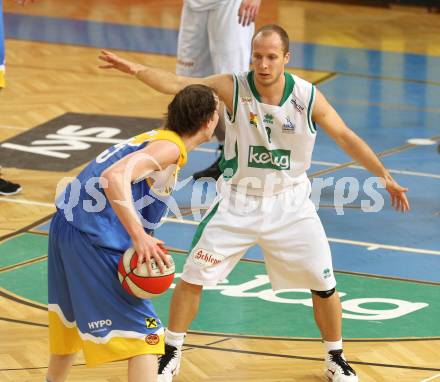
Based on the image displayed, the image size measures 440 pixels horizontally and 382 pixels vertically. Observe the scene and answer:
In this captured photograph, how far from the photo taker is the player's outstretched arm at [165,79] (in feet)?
19.7

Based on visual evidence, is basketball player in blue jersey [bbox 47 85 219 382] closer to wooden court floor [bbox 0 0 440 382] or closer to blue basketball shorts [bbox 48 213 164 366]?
blue basketball shorts [bbox 48 213 164 366]

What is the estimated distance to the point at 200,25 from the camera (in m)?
10.0

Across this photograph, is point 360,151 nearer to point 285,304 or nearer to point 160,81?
point 160,81

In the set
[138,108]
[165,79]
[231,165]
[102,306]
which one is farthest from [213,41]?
[102,306]

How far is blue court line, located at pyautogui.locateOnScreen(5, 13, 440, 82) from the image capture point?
14.5 m

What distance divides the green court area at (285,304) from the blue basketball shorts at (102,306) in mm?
1703

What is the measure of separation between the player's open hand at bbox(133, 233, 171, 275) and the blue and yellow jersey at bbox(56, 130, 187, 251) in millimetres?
238

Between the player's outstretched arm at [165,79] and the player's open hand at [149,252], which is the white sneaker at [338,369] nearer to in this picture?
the player's outstretched arm at [165,79]

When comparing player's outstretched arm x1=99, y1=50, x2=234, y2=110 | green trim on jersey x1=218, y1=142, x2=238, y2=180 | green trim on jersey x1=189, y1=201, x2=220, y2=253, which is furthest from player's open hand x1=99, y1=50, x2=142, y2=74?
green trim on jersey x1=189, y1=201, x2=220, y2=253

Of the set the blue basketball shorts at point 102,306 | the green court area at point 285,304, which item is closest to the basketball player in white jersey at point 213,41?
the green court area at point 285,304

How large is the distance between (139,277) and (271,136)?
59.7 inches

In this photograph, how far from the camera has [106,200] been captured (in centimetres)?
497

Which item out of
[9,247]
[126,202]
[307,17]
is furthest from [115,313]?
[307,17]

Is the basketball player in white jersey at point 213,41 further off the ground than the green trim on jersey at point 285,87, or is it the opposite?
the green trim on jersey at point 285,87
